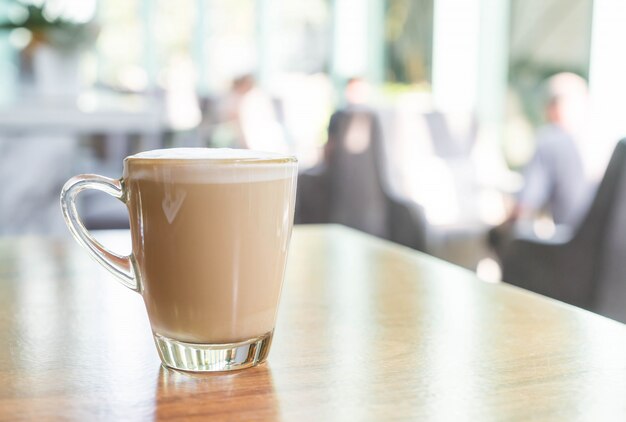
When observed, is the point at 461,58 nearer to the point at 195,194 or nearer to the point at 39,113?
the point at 39,113

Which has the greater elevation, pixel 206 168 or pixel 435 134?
pixel 206 168

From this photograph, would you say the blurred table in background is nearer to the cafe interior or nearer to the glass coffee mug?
the cafe interior

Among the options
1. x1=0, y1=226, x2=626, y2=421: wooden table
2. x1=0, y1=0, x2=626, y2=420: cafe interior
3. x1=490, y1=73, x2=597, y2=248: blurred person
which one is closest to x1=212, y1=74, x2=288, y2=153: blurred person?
x1=0, y1=0, x2=626, y2=420: cafe interior

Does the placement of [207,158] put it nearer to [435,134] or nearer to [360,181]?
[360,181]

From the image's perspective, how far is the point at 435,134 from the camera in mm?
3443

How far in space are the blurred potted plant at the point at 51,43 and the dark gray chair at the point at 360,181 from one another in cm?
122

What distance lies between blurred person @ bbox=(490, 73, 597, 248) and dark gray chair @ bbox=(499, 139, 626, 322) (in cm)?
87

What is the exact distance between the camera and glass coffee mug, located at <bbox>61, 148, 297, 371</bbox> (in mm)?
428

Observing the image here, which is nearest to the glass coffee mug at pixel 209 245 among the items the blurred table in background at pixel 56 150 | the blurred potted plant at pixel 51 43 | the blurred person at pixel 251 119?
the blurred table in background at pixel 56 150

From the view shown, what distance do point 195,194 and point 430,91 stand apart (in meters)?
5.91

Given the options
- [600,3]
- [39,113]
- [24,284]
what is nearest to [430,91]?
[600,3]

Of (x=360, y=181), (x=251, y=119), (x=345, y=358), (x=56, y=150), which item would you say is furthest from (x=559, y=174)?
(x=345, y=358)

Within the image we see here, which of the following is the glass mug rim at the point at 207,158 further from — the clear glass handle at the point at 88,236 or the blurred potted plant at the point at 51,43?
the blurred potted plant at the point at 51,43

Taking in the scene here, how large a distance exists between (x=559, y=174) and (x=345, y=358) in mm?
2705
